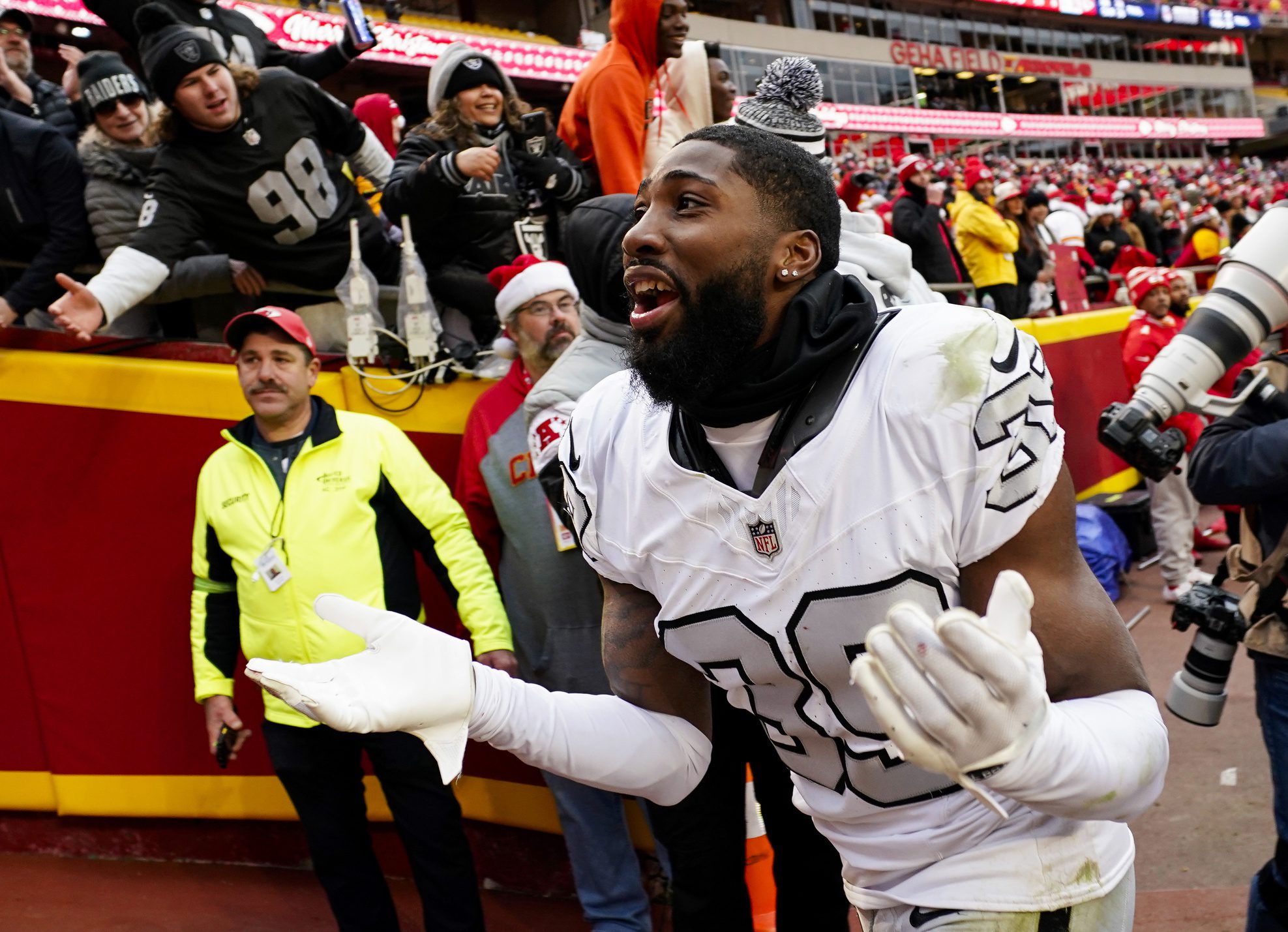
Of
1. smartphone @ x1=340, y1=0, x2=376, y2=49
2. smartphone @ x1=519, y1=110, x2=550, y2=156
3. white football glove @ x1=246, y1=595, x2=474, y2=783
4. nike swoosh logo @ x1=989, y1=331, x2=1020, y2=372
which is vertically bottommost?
white football glove @ x1=246, y1=595, x2=474, y2=783

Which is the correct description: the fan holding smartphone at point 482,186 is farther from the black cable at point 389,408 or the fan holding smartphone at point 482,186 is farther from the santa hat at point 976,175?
the santa hat at point 976,175

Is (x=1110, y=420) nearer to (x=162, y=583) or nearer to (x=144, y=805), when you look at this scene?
(x=162, y=583)

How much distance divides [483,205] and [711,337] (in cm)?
288

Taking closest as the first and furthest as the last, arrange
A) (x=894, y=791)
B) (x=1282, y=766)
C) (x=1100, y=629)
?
(x=1100, y=629), (x=894, y=791), (x=1282, y=766)

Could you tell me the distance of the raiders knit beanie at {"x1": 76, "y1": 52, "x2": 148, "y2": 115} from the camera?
4.81 m

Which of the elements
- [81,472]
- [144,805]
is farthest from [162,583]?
[144,805]

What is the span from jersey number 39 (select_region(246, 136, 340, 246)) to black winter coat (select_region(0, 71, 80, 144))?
1.37 meters

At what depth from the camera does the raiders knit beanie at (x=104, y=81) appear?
481 centimetres

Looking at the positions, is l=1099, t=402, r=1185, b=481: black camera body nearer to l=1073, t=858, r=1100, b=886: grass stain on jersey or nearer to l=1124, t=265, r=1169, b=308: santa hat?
l=1073, t=858, r=1100, b=886: grass stain on jersey

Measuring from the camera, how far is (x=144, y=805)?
15.5 ft

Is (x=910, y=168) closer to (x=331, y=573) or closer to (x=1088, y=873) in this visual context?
(x=331, y=573)

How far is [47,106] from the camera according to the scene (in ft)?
17.9

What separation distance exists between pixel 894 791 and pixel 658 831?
138 cm

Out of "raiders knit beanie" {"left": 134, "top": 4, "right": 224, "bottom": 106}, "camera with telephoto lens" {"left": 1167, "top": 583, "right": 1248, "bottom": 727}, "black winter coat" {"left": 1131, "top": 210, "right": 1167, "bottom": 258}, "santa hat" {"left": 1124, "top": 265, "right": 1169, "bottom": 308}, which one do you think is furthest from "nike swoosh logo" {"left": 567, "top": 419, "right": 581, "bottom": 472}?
"black winter coat" {"left": 1131, "top": 210, "right": 1167, "bottom": 258}
